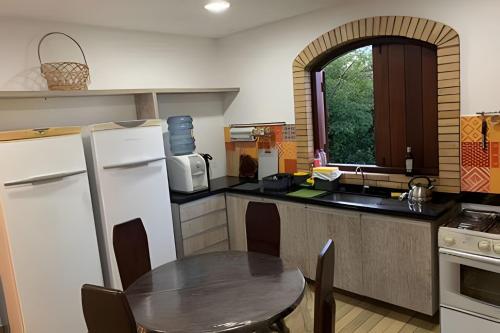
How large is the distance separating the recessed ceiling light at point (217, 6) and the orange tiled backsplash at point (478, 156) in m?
1.93

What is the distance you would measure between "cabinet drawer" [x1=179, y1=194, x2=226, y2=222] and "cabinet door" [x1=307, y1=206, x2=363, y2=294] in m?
0.99

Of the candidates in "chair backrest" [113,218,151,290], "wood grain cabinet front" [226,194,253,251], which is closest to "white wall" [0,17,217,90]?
"wood grain cabinet front" [226,194,253,251]

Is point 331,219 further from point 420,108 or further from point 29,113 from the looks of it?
point 29,113

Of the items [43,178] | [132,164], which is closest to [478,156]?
[132,164]

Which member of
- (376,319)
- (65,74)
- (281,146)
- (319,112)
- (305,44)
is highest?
(305,44)

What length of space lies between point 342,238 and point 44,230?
7.15 ft

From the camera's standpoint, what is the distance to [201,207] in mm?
3693

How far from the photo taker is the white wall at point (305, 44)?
2633 millimetres

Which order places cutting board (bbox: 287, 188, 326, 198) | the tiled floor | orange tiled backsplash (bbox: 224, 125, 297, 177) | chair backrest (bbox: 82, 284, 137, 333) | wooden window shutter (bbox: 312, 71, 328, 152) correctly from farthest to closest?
orange tiled backsplash (bbox: 224, 125, 297, 177) → wooden window shutter (bbox: 312, 71, 328, 152) → cutting board (bbox: 287, 188, 326, 198) → the tiled floor → chair backrest (bbox: 82, 284, 137, 333)

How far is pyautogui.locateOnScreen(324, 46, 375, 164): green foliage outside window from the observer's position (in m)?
3.47

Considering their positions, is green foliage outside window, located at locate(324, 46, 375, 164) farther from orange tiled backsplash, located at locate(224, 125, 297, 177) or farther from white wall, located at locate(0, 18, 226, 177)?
white wall, located at locate(0, 18, 226, 177)

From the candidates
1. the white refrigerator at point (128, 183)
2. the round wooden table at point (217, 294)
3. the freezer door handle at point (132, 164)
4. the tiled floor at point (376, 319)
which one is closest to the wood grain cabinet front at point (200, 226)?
the white refrigerator at point (128, 183)

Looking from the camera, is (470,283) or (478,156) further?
(478,156)

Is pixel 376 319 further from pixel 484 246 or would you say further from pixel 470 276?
pixel 484 246
